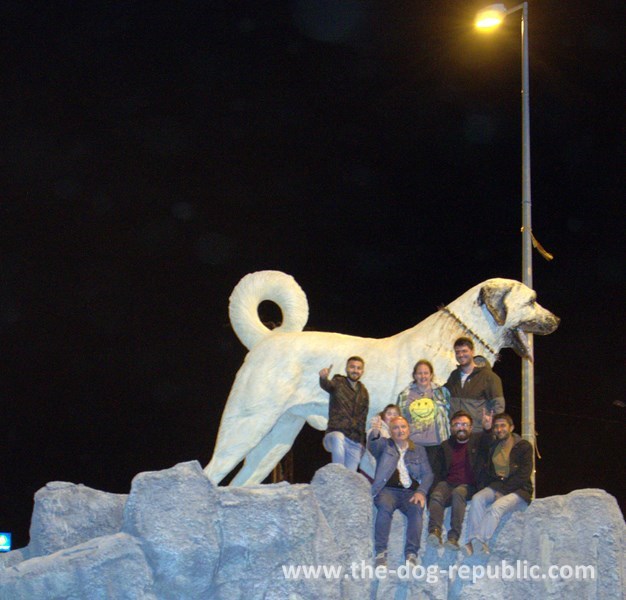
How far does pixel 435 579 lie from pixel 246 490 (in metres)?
1.42

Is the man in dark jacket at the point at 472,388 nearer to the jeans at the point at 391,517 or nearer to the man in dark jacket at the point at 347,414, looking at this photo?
the man in dark jacket at the point at 347,414

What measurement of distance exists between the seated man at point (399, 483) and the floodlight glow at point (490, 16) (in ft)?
17.9

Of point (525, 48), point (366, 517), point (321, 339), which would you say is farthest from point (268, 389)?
point (525, 48)

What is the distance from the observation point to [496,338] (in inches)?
341

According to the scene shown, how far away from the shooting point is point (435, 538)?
21.6 feet

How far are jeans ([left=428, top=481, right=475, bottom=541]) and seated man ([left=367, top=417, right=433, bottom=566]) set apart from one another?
0.08m

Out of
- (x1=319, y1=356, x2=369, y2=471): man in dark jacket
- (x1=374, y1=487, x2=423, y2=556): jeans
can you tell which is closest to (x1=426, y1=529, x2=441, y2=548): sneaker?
(x1=374, y1=487, x2=423, y2=556): jeans

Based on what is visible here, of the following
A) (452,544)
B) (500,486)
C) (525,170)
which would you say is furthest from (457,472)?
(525,170)

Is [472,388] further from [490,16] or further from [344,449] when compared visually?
[490,16]

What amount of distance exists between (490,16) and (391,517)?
6.28 meters

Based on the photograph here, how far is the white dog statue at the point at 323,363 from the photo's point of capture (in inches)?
331

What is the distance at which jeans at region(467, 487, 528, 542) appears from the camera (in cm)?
663

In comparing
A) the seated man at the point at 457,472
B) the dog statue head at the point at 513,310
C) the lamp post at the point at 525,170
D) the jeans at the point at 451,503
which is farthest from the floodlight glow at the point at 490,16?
the jeans at the point at 451,503

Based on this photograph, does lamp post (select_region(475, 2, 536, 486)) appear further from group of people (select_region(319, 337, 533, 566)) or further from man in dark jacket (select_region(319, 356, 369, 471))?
man in dark jacket (select_region(319, 356, 369, 471))
